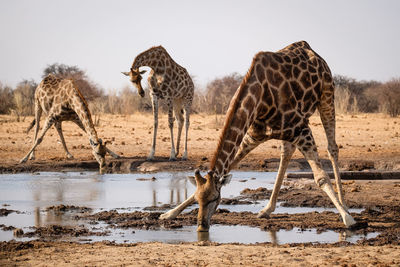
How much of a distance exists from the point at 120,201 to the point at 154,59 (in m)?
6.41

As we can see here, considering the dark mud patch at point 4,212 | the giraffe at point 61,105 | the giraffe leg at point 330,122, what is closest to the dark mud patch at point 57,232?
the dark mud patch at point 4,212

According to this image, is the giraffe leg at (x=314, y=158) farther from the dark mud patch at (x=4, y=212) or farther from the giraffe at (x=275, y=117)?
the dark mud patch at (x=4, y=212)

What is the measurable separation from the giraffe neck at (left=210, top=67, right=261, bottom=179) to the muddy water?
755 mm

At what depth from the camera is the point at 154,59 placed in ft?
48.2

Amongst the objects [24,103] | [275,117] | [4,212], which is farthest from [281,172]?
[24,103]

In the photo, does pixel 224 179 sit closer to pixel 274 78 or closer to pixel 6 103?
pixel 274 78

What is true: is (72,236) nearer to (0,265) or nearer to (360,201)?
(0,265)

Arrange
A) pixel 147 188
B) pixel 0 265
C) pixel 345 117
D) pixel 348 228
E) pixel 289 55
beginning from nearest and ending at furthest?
1. pixel 0 265
2. pixel 348 228
3. pixel 289 55
4. pixel 147 188
5. pixel 345 117

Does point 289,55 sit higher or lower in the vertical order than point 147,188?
higher

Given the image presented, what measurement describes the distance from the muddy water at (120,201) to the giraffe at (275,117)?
0.50m

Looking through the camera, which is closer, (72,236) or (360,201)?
(72,236)

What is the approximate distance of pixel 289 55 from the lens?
7.55m

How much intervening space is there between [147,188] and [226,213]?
9.22 ft

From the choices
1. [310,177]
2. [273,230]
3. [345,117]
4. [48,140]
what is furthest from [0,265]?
[345,117]
